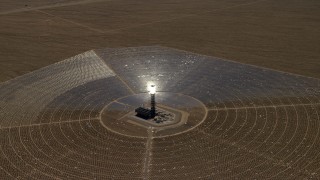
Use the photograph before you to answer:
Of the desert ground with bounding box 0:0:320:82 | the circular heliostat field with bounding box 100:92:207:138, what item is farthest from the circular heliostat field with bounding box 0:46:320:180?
the desert ground with bounding box 0:0:320:82

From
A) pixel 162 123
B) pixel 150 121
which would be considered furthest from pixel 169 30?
pixel 162 123

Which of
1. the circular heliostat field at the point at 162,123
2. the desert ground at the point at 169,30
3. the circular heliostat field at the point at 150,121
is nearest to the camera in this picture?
the circular heliostat field at the point at 162,123

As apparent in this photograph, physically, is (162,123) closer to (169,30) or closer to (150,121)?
(150,121)

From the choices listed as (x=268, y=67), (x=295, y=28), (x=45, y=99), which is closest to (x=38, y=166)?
Result: (x=45, y=99)

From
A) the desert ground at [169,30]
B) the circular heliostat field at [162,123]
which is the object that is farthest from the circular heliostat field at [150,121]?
the desert ground at [169,30]

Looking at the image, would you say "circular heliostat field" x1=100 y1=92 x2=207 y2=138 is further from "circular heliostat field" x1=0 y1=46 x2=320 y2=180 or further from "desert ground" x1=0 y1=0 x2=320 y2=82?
"desert ground" x1=0 y1=0 x2=320 y2=82

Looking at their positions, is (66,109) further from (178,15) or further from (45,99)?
(178,15)

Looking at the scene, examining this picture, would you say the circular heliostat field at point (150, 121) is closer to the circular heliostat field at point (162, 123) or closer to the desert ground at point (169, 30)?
the circular heliostat field at point (162, 123)
